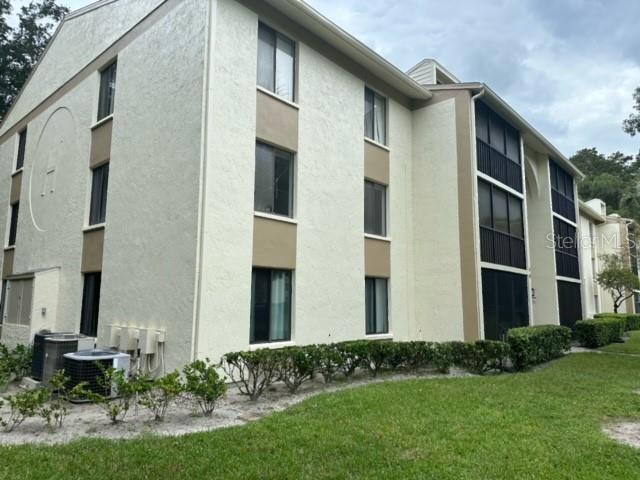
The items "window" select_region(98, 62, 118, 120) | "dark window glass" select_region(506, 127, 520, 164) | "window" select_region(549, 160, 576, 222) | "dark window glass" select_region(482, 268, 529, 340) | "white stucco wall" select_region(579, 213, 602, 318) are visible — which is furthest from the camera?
"white stucco wall" select_region(579, 213, 602, 318)

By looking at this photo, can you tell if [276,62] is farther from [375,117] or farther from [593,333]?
[593,333]

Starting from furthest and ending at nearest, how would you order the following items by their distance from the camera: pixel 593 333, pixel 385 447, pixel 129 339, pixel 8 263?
1. pixel 593 333
2. pixel 8 263
3. pixel 129 339
4. pixel 385 447

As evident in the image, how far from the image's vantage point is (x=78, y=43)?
49.2 ft

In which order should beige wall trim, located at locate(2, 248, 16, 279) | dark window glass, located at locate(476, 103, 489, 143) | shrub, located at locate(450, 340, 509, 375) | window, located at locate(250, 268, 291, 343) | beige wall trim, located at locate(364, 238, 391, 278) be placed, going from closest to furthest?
1. window, located at locate(250, 268, 291, 343)
2. shrub, located at locate(450, 340, 509, 375)
3. beige wall trim, located at locate(364, 238, 391, 278)
4. dark window glass, located at locate(476, 103, 489, 143)
5. beige wall trim, located at locate(2, 248, 16, 279)

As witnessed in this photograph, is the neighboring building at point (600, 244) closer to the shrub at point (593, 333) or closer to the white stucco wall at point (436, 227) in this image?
the shrub at point (593, 333)

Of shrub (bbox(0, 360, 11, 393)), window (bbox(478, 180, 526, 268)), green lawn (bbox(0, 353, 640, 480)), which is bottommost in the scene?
green lawn (bbox(0, 353, 640, 480))

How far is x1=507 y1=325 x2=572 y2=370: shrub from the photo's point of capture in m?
11.6

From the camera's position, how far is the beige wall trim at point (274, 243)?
10359 millimetres

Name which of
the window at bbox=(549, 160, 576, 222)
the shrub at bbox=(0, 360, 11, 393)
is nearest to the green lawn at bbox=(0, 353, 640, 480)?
the shrub at bbox=(0, 360, 11, 393)

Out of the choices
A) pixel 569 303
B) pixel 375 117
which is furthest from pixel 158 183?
pixel 569 303

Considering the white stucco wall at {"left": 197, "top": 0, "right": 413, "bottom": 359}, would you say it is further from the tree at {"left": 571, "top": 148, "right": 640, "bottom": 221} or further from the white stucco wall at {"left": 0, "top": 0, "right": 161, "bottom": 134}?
the tree at {"left": 571, "top": 148, "right": 640, "bottom": 221}

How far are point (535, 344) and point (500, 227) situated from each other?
500cm

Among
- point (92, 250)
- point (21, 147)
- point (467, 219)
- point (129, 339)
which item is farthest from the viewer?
point (21, 147)

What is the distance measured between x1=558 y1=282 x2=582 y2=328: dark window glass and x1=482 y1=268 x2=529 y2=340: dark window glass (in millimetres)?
6003
